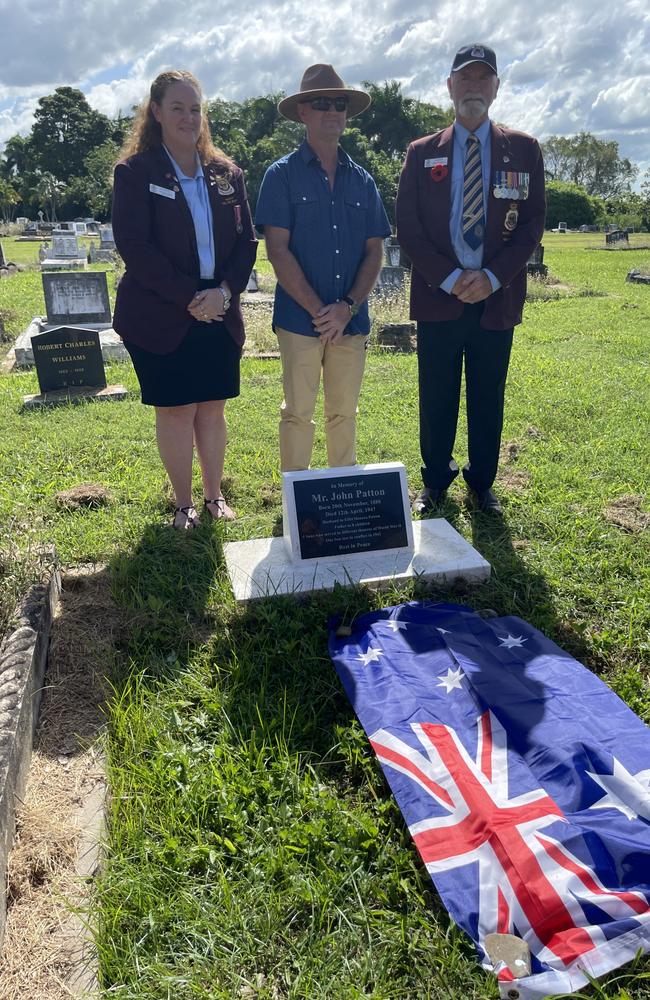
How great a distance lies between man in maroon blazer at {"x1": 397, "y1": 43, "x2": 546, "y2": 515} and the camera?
337 centimetres

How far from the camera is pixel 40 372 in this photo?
6434 millimetres

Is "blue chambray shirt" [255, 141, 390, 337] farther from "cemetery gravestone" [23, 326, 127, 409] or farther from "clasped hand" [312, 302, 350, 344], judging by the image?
"cemetery gravestone" [23, 326, 127, 409]

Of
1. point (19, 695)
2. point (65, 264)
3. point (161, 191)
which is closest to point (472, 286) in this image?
point (161, 191)

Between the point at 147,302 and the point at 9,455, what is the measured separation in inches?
88.9

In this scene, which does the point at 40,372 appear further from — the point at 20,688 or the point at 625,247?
the point at 625,247

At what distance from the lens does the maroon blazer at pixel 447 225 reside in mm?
3400

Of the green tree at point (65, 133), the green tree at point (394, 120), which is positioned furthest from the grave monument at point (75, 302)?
the green tree at point (65, 133)

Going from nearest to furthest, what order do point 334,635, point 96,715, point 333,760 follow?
point 333,760 → point 96,715 → point 334,635

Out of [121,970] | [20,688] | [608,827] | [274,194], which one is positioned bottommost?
[121,970]

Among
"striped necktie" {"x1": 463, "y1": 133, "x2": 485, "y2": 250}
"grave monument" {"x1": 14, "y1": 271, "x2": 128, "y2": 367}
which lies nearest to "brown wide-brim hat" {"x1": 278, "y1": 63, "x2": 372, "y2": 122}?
"striped necktie" {"x1": 463, "y1": 133, "x2": 485, "y2": 250}

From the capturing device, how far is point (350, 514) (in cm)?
308

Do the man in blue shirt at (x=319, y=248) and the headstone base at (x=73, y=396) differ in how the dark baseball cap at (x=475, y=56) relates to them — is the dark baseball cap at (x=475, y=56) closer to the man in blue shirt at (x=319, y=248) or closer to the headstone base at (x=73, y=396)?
the man in blue shirt at (x=319, y=248)

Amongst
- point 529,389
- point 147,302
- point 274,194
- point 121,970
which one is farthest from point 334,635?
point 529,389

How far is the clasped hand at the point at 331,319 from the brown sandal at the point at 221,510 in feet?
3.62
